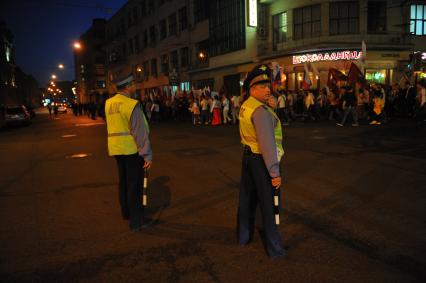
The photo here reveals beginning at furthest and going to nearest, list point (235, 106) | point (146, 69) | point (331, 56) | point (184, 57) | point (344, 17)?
1. point (146, 69)
2. point (184, 57)
3. point (344, 17)
4. point (331, 56)
5. point (235, 106)

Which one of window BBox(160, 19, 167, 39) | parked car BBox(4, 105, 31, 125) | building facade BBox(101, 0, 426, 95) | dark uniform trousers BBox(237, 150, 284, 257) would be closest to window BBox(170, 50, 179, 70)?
building facade BBox(101, 0, 426, 95)

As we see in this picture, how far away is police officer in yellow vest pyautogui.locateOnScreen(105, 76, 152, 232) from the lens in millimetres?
4617

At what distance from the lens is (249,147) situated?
3.87 metres

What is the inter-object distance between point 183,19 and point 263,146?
3703cm

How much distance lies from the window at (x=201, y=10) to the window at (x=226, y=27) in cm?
136

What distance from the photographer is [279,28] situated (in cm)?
2595

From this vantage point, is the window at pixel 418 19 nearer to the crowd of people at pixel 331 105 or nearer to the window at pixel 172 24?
the crowd of people at pixel 331 105

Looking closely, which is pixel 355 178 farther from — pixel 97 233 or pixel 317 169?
pixel 97 233

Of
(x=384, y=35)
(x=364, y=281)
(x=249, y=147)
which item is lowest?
(x=364, y=281)

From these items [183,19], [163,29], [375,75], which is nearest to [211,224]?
[375,75]

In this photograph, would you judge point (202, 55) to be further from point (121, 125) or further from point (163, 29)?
point (121, 125)

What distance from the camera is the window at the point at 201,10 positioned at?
33838mm

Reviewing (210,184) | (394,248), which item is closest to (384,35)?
(210,184)

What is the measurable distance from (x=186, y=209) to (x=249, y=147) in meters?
2.09
